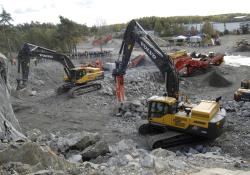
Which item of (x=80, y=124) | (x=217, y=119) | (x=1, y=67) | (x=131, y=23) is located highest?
(x=131, y=23)

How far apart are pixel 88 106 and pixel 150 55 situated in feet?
19.3

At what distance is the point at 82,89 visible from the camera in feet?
83.0

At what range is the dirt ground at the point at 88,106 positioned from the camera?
61.3 feet

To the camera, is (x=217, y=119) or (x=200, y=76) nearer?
(x=217, y=119)

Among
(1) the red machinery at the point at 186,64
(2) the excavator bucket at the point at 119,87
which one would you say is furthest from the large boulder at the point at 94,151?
(1) the red machinery at the point at 186,64

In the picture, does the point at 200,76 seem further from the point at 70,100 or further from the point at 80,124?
the point at 80,124

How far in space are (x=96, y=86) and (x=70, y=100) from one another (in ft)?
7.55

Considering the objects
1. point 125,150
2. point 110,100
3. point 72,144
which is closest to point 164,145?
point 125,150

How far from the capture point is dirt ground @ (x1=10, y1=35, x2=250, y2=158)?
1869 centimetres

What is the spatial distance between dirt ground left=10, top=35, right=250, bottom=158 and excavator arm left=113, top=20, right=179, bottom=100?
238cm

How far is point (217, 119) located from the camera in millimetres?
14516

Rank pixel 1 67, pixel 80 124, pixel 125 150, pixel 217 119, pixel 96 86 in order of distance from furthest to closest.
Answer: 1. pixel 96 86
2. pixel 80 124
3. pixel 1 67
4. pixel 217 119
5. pixel 125 150

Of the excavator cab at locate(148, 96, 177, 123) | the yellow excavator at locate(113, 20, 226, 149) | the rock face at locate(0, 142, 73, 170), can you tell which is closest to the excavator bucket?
the yellow excavator at locate(113, 20, 226, 149)

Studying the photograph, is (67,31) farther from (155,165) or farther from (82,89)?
(155,165)
